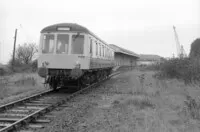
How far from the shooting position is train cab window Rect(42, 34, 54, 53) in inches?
432

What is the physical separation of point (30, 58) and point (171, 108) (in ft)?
172

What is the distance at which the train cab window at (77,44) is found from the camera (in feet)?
35.2

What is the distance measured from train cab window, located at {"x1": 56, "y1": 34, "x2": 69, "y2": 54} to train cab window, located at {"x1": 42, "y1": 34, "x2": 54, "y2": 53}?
0.29 meters

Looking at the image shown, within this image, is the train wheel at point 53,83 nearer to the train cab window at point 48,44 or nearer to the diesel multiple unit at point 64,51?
the diesel multiple unit at point 64,51

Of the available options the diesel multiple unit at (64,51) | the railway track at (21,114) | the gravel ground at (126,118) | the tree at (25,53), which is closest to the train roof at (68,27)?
the diesel multiple unit at (64,51)

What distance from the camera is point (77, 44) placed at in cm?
1082

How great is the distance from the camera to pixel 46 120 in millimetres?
5949

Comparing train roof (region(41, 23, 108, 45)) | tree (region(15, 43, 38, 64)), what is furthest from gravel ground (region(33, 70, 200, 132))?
tree (region(15, 43, 38, 64))

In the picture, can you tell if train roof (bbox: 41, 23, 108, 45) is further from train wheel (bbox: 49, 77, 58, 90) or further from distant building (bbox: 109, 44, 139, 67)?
distant building (bbox: 109, 44, 139, 67)

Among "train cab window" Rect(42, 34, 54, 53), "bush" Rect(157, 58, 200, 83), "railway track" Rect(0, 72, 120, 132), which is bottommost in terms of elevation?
"railway track" Rect(0, 72, 120, 132)

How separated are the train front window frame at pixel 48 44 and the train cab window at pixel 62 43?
0.25 m

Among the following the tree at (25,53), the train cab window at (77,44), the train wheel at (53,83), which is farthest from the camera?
the tree at (25,53)

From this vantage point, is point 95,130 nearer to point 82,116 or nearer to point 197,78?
point 82,116

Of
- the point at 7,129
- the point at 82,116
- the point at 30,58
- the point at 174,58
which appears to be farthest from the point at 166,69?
the point at 30,58
